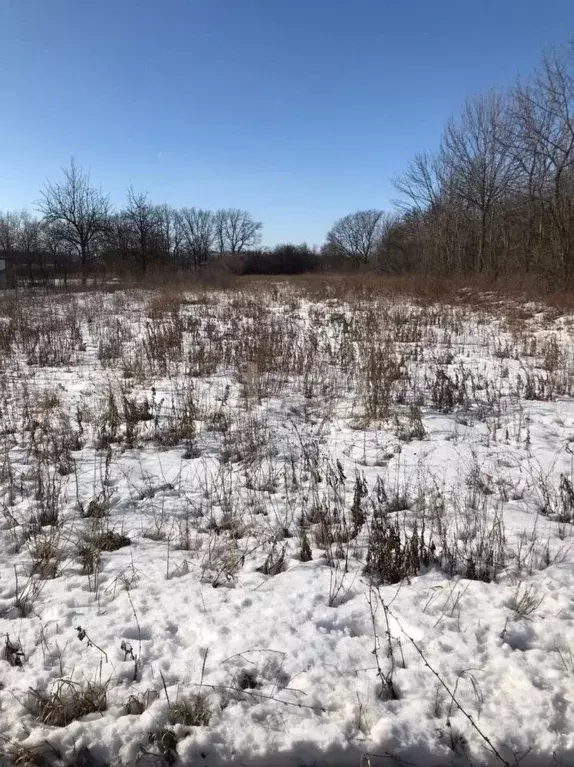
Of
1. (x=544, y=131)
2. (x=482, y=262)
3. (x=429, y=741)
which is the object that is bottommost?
(x=429, y=741)

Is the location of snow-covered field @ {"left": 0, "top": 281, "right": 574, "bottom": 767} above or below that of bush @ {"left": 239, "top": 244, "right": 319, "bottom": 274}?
below

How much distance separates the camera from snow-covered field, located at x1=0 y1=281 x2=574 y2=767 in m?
1.81

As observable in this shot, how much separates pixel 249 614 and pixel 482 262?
1099 inches

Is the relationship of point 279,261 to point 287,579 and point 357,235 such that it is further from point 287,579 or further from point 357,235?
point 287,579

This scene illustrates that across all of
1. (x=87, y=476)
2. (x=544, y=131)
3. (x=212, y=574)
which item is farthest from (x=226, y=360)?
(x=544, y=131)

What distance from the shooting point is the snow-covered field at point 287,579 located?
1811 millimetres

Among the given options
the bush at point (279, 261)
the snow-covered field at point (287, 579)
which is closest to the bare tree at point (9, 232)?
the bush at point (279, 261)

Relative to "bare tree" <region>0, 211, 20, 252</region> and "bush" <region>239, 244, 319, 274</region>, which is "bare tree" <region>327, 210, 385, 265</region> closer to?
"bush" <region>239, 244, 319, 274</region>

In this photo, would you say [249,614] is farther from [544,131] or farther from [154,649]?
[544,131]

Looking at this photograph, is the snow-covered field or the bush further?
the bush

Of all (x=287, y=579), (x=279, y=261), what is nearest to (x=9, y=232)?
(x=279, y=261)

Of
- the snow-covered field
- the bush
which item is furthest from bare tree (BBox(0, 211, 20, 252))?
the snow-covered field

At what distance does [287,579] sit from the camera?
8.93 ft

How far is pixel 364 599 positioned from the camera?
2.54 metres
